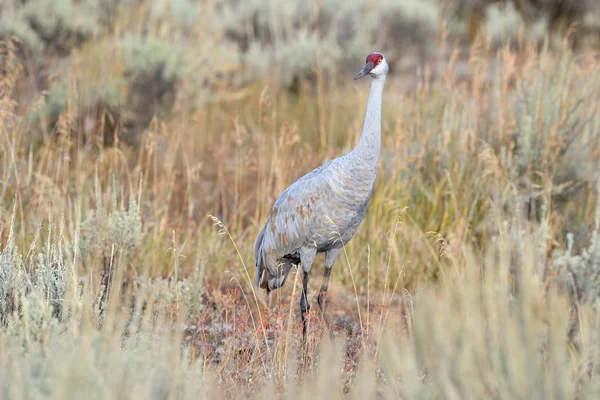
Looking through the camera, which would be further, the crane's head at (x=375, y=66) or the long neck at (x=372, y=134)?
the crane's head at (x=375, y=66)

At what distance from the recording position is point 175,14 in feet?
35.4


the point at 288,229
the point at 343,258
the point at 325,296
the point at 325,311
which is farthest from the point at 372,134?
the point at 343,258

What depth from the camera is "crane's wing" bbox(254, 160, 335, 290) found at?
4.36 meters

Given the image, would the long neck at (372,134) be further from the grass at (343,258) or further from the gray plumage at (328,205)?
the grass at (343,258)

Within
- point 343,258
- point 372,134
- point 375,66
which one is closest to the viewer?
point 372,134

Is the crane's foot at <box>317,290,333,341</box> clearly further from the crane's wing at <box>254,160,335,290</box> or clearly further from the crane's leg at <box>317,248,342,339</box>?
the crane's wing at <box>254,160,335,290</box>

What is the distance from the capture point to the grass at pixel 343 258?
8.22ft

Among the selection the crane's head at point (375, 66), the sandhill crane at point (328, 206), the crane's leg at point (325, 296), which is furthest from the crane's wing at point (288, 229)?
the crane's head at point (375, 66)

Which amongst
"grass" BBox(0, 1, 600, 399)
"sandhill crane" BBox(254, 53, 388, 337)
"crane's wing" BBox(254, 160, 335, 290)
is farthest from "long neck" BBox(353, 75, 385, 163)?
"grass" BBox(0, 1, 600, 399)

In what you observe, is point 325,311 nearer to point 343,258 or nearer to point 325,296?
point 325,296

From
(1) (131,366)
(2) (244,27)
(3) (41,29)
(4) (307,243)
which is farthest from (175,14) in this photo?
(1) (131,366)

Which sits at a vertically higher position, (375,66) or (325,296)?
(375,66)

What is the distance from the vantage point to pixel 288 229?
14.8 ft

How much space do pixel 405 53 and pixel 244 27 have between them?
2.45 metres
